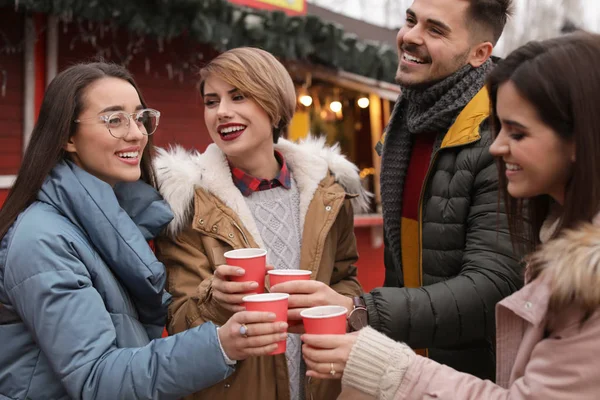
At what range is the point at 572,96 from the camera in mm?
1450

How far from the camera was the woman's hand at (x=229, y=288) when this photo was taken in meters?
1.95

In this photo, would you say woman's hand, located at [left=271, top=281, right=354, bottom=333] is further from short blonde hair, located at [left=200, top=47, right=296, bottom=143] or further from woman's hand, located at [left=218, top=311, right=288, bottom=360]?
short blonde hair, located at [left=200, top=47, right=296, bottom=143]

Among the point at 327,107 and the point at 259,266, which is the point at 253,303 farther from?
the point at 327,107

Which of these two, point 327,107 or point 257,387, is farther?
point 327,107

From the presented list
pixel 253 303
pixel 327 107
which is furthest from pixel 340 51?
pixel 253 303

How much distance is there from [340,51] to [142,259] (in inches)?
250

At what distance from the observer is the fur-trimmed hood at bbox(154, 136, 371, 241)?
2425 mm

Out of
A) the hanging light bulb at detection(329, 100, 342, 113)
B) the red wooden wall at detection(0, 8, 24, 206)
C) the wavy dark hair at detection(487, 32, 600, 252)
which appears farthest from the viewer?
the hanging light bulb at detection(329, 100, 342, 113)

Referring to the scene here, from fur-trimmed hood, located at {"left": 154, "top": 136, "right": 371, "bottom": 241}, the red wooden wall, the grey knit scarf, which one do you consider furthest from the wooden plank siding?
the grey knit scarf

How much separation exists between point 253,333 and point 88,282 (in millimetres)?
561

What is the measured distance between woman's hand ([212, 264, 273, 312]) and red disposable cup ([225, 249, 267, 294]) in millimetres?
18

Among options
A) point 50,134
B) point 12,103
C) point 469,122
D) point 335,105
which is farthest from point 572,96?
point 335,105

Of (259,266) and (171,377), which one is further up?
(259,266)

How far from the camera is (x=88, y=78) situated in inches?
85.7
